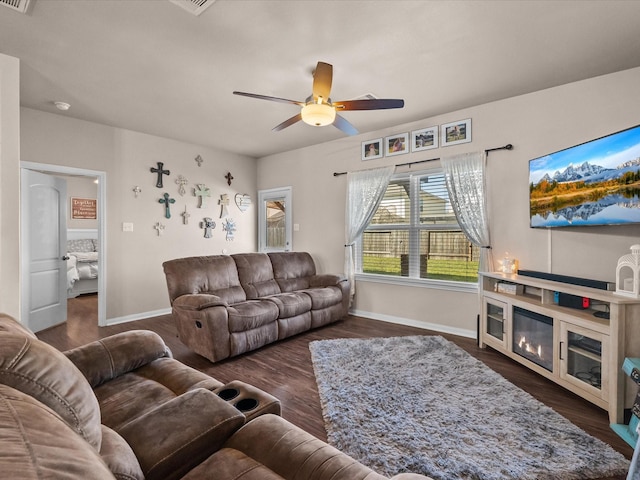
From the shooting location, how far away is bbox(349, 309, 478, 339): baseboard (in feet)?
12.2

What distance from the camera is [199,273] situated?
3529 mm

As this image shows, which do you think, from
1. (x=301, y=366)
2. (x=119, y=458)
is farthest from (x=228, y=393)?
(x=301, y=366)

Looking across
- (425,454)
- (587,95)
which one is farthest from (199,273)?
(587,95)

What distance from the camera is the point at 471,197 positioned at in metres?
3.59

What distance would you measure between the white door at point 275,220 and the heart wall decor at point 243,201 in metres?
0.24

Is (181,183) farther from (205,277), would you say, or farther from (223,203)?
(205,277)

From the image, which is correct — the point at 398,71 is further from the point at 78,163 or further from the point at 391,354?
the point at 78,163

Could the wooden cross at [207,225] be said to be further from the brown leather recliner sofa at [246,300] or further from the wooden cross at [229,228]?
the brown leather recliner sofa at [246,300]

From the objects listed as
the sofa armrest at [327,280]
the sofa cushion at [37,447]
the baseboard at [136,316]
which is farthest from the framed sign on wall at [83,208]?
the sofa cushion at [37,447]

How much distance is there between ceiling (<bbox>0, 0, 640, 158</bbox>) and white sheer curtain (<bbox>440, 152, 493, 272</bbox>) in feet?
2.14

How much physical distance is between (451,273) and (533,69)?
227cm

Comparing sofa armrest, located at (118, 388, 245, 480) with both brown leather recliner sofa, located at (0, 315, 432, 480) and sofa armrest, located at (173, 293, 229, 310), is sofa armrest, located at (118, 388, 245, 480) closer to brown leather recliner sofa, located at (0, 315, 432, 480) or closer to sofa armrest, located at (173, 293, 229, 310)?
brown leather recliner sofa, located at (0, 315, 432, 480)

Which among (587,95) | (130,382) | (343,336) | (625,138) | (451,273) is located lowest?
(343,336)

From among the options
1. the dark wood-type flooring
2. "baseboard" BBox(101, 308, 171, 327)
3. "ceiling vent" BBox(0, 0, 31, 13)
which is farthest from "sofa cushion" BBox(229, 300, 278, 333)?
"ceiling vent" BBox(0, 0, 31, 13)
